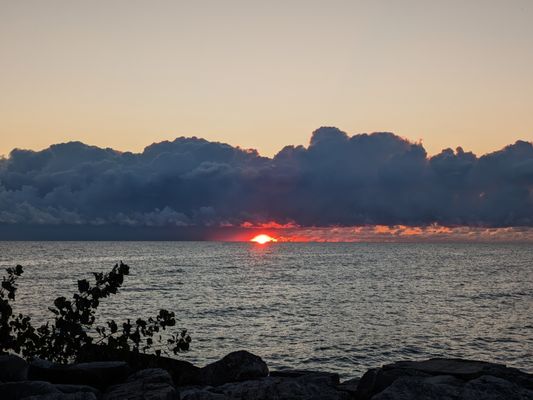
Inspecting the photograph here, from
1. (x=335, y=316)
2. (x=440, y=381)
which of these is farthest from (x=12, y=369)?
(x=335, y=316)

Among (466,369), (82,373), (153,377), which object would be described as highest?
(153,377)

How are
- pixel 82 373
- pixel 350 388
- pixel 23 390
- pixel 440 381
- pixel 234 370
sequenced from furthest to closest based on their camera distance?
pixel 234 370 → pixel 350 388 → pixel 440 381 → pixel 82 373 → pixel 23 390

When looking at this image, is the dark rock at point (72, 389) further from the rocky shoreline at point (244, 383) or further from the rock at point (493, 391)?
the rock at point (493, 391)

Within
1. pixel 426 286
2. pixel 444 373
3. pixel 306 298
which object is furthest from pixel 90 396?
pixel 426 286

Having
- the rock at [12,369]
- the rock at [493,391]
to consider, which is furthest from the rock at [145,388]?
the rock at [493,391]

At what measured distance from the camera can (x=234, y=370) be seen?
1814 cm

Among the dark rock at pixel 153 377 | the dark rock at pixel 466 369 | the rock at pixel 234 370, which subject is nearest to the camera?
the dark rock at pixel 153 377

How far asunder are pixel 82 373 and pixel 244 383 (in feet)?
13.7

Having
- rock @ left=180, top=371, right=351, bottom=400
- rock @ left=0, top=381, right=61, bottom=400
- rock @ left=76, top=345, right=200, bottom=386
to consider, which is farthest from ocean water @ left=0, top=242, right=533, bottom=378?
rock @ left=0, top=381, right=61, bottom=400

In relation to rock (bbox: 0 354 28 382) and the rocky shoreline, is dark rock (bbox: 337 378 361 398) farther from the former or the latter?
rock (bbox: 0 354 28 382)

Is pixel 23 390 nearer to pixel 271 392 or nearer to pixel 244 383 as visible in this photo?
pixel 244 383

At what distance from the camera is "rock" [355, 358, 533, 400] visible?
41.8 feet

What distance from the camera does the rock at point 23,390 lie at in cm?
1280

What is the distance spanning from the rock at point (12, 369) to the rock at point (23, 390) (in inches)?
58.3
